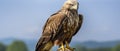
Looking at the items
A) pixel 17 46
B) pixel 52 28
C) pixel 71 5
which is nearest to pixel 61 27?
pixel 52 28

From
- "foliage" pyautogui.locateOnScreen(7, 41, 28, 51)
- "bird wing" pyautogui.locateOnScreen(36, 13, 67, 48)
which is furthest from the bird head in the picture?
"foliage" pyautogui.locateOnScreen(7, 41, 28, 51)

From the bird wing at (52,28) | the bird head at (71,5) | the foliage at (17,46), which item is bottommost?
the foliage at (17,46)

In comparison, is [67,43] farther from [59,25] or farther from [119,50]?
[119,50]

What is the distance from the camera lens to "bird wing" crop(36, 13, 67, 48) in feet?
20.1

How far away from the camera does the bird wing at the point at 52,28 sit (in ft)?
20.1

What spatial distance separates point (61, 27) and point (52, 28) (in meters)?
0.12

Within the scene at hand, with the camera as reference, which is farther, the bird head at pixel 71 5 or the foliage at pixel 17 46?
the foliage at pixel 17 46

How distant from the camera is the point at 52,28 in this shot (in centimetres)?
619

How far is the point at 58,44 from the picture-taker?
6.18 m

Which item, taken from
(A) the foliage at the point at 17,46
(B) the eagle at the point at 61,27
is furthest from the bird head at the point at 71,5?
(A) the foliage at the point at 17,46

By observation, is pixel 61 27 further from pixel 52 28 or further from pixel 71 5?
pixel 71 5

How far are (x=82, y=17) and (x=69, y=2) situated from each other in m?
0.40

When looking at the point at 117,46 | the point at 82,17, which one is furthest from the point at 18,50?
the point at 82,17

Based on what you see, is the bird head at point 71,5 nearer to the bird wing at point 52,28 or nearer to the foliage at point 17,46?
the bird wing at point 52,28
